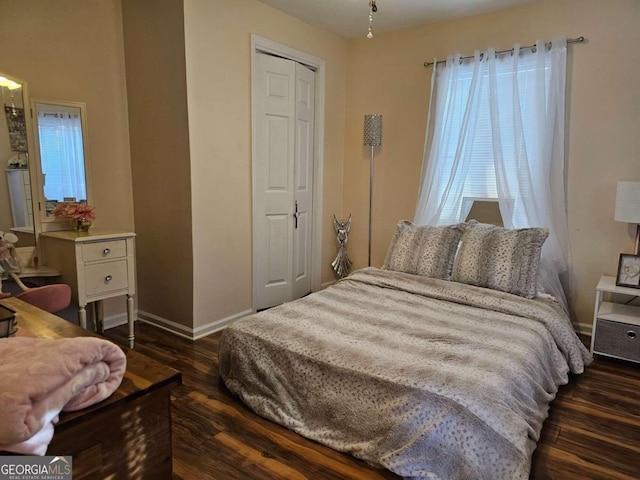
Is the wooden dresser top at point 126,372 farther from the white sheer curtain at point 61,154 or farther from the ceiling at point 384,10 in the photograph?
the ceiling at point 384,10

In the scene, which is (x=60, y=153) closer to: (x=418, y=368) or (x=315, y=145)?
(x=315, y=145)

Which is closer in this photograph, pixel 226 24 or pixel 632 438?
pixel 632 438

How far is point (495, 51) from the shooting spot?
333cm

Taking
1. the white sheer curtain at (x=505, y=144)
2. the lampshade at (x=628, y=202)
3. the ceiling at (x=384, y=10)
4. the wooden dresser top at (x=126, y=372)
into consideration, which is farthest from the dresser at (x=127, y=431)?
the ceiling at (x=384, y=10)

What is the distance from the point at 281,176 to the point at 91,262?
5.57 ft

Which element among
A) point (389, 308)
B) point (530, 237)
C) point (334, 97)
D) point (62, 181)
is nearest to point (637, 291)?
point (530, 237)

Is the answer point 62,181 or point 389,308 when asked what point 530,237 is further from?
point 62,181

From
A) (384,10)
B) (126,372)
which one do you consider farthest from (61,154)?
(384,10)

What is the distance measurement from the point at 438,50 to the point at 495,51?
526mm

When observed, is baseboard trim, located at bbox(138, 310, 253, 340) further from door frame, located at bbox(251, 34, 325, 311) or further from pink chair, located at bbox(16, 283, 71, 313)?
pink chair, located at bbox(16, 283, 71, 313)

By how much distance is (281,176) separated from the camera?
374 cm

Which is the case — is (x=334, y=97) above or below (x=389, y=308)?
above

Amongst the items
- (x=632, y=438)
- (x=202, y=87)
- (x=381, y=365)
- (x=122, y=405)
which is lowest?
(x=632, y=438)

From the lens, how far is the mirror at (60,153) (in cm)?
282
